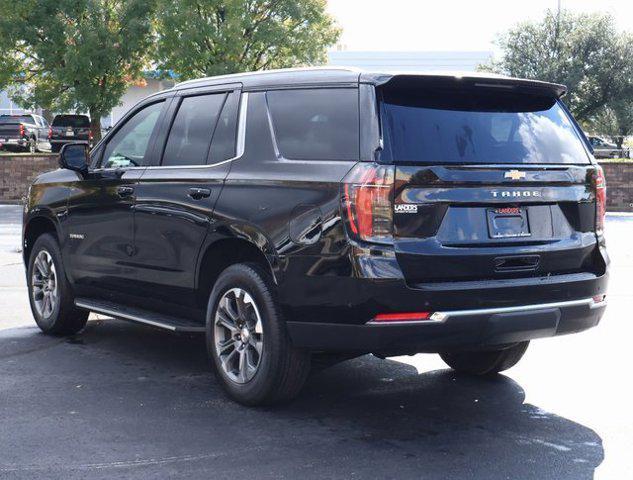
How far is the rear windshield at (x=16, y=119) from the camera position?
145 ft

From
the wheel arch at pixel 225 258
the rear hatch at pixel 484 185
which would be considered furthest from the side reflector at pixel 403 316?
the wheel arch at pixel 225 258

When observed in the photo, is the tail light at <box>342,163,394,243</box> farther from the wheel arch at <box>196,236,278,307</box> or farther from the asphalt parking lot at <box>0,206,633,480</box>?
the asphalt parking lot at <box>0,206,633,480</box>

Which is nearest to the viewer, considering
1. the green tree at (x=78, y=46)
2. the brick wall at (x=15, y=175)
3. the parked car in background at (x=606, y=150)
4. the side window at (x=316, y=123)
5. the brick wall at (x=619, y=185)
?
the side window at (x=316, y=123)

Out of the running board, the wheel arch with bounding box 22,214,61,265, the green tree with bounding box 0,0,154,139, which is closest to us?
the running board

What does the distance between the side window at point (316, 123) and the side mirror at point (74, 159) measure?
2.11m

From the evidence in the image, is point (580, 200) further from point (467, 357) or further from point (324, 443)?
point (324, 443)

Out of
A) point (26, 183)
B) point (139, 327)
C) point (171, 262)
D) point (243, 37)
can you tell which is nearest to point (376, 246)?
point (171, 262)

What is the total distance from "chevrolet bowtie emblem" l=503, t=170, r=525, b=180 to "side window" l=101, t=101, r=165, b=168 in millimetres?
2733

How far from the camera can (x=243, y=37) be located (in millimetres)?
36812

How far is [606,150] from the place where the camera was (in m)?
50.2

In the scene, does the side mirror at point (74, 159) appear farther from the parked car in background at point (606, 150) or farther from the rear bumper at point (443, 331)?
the parked car in background at point (606, 150)

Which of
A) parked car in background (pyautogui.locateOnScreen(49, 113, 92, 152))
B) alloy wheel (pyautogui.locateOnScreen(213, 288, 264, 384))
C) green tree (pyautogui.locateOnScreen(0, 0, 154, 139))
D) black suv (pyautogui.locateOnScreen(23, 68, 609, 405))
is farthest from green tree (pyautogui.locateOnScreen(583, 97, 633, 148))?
alloy wheel (pyautogui.locateOnScreen(213, 288, 264, 384))

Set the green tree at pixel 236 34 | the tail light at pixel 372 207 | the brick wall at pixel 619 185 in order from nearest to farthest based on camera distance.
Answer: the tail light at pixel 372 207 → the brick wall at pixel 619 185 → the green tree at pixel 236 34

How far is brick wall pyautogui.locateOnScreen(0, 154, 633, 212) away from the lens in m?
28.1
